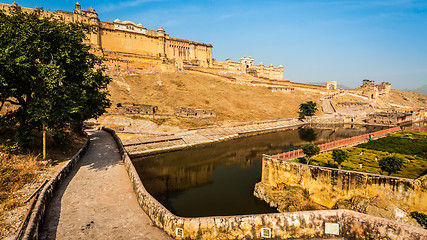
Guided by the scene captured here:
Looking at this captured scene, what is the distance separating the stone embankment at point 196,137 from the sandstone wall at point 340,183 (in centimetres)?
1854

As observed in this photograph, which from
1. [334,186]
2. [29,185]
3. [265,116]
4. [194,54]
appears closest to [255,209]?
[334,186]

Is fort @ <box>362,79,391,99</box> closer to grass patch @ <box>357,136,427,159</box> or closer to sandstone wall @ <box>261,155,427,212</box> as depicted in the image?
grass patch @ <box>357,136,427,159</box>

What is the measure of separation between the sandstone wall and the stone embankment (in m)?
18.5

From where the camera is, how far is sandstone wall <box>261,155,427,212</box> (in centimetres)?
1228

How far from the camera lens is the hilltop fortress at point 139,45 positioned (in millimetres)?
66000

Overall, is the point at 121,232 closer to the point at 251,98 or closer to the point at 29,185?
the point at 29,185

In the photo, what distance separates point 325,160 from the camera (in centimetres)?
1830

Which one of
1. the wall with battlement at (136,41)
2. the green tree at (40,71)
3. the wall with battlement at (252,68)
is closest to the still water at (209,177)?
the green tree at (40,71)

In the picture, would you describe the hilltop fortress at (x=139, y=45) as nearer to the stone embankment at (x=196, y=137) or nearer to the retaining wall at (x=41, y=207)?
the stone embankment at (x=196, y=137)

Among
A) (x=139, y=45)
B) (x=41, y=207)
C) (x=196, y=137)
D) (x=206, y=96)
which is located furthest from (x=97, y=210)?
(x=139, y=45)

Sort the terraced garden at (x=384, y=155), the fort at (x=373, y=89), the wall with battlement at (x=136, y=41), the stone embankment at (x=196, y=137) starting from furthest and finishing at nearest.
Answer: the fort at (x=373, y=89)
the wall with battlement at (x=136, y=41)
the stone embankment at (x=196, y=137)
the terraced garden at (x=384, y=155)

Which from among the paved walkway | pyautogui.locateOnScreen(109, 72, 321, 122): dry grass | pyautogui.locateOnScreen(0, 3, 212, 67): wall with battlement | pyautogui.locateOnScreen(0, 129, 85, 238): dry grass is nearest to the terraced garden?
the paved walkway

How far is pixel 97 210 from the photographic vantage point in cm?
904

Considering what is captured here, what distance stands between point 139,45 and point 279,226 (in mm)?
83049
